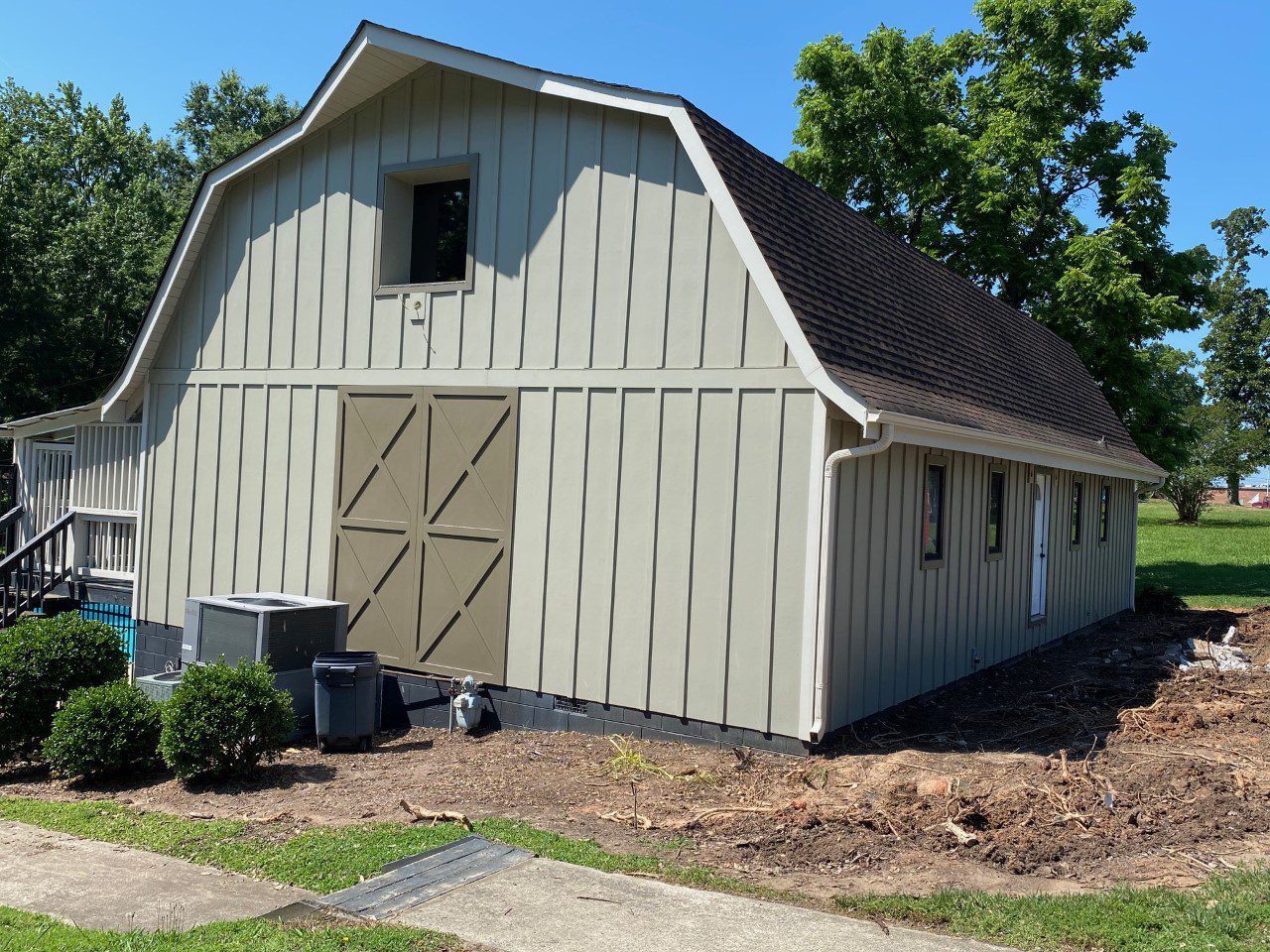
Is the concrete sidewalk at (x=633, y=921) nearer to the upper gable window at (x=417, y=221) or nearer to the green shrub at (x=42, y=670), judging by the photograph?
the green shrub at (x=42, y=670)

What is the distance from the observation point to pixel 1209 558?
30.7 meters

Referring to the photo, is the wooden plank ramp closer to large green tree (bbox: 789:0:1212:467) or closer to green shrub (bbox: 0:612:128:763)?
green shrub (bbox: 0:612:128:763)

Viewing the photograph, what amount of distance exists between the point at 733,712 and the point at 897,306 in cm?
499

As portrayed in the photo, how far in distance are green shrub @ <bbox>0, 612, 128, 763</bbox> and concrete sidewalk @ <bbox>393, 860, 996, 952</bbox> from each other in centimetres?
503

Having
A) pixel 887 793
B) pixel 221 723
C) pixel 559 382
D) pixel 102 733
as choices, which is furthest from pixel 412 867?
pixel 559 382

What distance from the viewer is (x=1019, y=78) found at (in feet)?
82.9

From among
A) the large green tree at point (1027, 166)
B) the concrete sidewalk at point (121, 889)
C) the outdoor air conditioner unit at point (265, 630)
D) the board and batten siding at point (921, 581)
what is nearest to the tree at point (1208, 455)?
the large green tree at point (1027, 166)

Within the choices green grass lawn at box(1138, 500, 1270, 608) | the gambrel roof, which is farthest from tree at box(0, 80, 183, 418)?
green grass lawn at box(1138, 500, 1270, 608)

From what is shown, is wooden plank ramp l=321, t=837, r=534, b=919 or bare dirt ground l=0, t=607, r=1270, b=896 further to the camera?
bare dirt ground l=0, t=607, r=1270, b=896

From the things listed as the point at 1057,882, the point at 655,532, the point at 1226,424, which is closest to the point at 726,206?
the point at 655,532

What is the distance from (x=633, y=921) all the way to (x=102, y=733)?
4732 mm

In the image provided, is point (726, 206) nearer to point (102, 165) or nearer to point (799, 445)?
point (799, 445)

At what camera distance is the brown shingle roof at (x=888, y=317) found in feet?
27.9

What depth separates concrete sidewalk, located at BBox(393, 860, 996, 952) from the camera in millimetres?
4695
